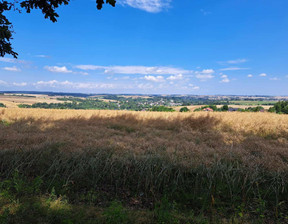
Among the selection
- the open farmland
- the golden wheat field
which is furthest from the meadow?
the open farmland

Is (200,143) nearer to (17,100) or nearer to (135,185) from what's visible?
(135,185)

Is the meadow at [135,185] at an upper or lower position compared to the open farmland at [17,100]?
lower

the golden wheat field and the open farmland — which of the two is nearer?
the golden wheat field

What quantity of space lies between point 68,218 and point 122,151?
2.86 meters

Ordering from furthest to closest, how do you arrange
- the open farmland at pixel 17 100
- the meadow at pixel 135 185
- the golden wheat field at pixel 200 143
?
the open farmland at pixel 17 100 → the golden wheat field at pixel 200 143 → the meadow at pixel 135 185

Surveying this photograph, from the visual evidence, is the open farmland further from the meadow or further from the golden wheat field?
the meadow

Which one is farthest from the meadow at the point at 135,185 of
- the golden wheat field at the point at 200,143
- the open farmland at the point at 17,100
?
the open farmland at the point at 17,100

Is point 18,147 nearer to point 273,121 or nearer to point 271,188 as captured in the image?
point 271,188

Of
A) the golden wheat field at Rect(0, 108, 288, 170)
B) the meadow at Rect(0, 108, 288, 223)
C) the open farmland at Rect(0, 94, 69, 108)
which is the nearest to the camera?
the meadow at Rect(0, 108, 288, 223)

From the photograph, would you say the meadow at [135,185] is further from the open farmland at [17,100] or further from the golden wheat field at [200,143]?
the open farmland at [17,100]

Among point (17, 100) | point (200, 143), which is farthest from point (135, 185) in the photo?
point (17, 100)

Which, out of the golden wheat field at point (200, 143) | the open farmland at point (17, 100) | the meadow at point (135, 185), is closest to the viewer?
the meadow at point (135, 185)

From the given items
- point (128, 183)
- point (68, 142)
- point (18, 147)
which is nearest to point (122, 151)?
point (128, 183)

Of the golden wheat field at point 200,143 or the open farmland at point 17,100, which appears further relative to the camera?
the open farmland at point 17,100
